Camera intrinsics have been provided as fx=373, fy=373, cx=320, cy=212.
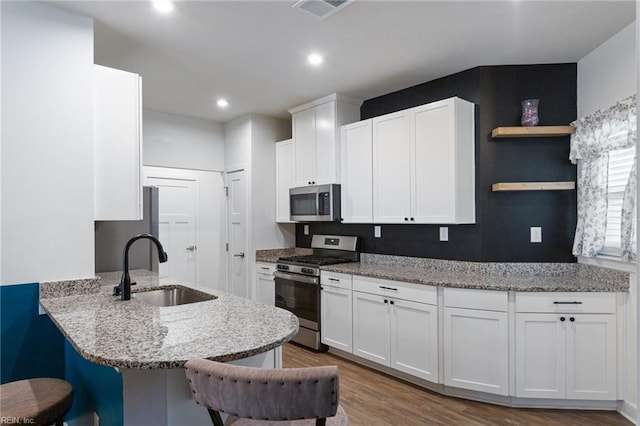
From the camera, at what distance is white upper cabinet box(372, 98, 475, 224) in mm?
3102

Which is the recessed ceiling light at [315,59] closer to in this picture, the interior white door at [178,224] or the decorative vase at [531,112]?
the decorative vase at [531,112]

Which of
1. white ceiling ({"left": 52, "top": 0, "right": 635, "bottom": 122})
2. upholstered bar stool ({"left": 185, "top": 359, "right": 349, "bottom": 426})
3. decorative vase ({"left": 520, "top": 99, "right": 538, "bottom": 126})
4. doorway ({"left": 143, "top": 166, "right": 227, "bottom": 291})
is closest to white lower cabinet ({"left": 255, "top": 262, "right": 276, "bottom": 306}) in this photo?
doorway ({"left": 143, "top": 166, "right": 227, "bottom": 291})

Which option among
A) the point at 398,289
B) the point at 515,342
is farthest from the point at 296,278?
the point at 515,342

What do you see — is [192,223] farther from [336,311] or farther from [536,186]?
[536,186]

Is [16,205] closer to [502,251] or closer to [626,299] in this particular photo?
[502,251]

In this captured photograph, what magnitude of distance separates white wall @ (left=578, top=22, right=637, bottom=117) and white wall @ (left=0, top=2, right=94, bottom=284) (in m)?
3.52

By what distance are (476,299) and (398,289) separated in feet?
2.03

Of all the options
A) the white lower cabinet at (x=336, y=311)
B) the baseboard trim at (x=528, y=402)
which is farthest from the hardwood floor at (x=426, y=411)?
the white lower cabinet at (x=336, y=311)

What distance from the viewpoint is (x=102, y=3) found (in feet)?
7.24

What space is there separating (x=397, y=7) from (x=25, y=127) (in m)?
2.28

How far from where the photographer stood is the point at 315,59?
305cm

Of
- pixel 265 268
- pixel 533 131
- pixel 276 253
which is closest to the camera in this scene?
pixel 533 131

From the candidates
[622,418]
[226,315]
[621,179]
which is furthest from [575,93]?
[226,315]

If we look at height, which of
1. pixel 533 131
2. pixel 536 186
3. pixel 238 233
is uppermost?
pixel 533 131
